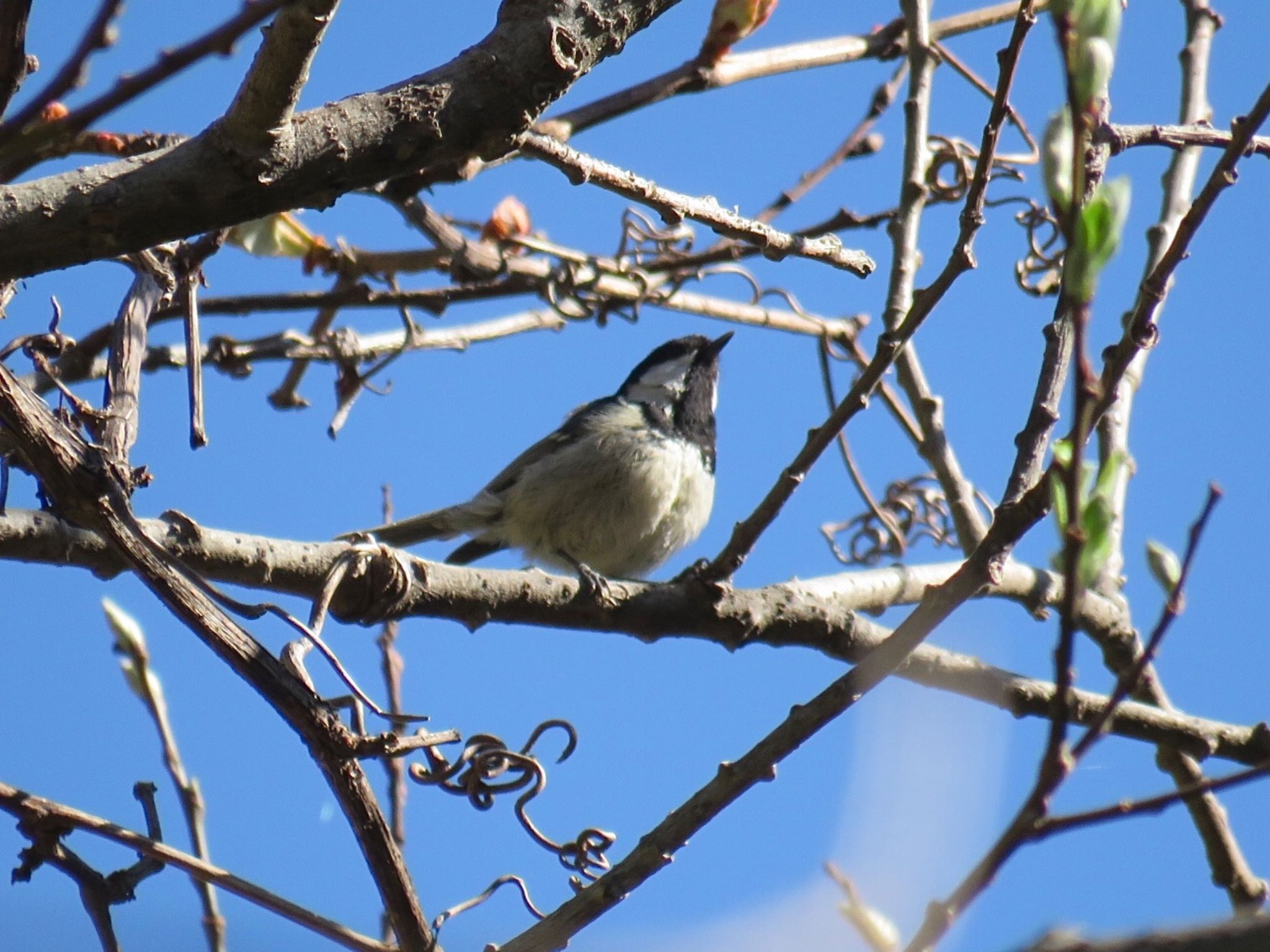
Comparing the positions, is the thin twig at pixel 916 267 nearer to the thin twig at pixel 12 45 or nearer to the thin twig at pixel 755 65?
the thin twig at pixel 755 65

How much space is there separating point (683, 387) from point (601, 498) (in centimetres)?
84

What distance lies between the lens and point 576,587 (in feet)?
7.66

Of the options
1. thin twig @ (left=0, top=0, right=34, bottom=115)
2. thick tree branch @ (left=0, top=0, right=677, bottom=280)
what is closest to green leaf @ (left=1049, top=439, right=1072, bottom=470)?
thick tree branch @ (left=0, top=0, right=677, bottom=280)

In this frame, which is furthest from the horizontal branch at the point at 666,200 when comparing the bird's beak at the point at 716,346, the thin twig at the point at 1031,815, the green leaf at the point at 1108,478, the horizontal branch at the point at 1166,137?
the bird's beak at the point at 716,346

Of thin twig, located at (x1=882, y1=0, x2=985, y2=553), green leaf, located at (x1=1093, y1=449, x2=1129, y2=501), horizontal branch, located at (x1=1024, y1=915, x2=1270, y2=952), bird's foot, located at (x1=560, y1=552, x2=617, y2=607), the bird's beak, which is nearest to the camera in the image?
horizontal branch, located at (x1=1024, y1=915, x2=1270, y2=952)

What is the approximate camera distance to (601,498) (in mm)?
4461

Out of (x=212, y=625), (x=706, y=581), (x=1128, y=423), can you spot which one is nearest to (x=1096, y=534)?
(x=212, y=625)

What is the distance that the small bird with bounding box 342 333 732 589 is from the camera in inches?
176

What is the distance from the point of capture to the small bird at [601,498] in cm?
447

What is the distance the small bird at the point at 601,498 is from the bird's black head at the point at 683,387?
11 mm

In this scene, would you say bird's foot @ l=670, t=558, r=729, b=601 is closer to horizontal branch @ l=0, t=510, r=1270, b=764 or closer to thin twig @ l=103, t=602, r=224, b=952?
horizontal branch @ l=0, t=510, r=1270, b=764

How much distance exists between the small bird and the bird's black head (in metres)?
0.01

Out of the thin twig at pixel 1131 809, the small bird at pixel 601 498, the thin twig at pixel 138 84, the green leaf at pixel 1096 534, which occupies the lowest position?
the thin twig at pixel 1131 809

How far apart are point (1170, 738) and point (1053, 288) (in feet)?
3.33
